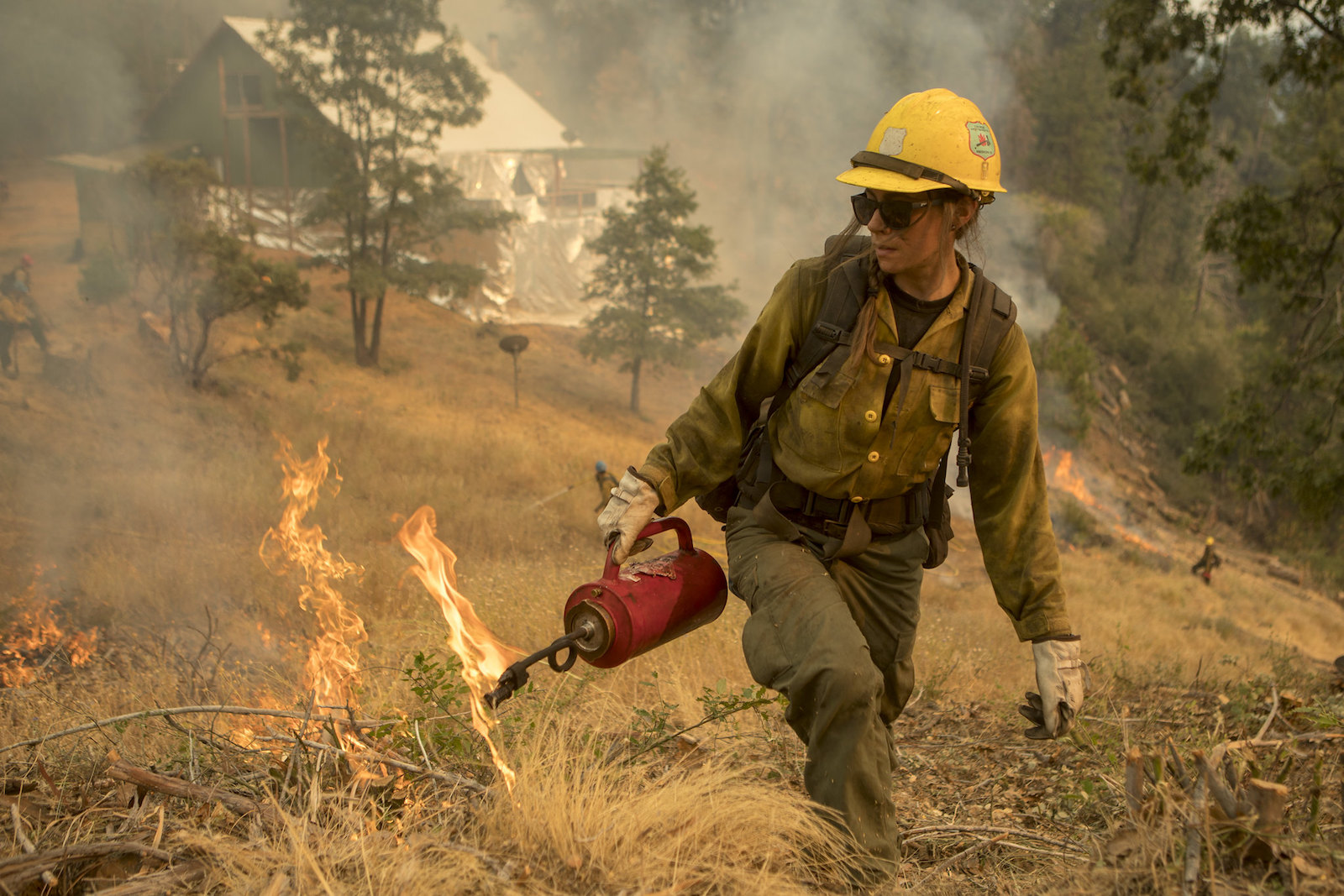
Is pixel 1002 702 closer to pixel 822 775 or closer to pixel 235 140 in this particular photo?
pixel 822 775

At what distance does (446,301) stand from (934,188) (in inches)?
937

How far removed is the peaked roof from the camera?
26.5 m

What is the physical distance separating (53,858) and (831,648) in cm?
185

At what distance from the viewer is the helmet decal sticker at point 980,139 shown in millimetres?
2607

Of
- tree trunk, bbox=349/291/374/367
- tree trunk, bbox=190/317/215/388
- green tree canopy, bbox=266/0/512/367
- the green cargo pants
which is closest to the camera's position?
the green cargo pants

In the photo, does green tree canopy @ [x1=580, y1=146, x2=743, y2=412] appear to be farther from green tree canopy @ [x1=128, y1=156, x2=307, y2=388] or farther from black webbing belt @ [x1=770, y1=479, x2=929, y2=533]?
black webbing belt @ [x1=770, y1=479, x2=929, y2=533]

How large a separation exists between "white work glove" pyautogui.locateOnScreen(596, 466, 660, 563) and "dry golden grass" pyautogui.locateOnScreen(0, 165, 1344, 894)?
1.94 ft

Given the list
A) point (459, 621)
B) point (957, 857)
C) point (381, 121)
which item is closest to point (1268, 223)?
point (957, 857)

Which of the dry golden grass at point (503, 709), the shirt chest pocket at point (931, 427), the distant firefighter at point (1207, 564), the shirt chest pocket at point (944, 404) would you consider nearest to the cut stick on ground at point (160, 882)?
the dry golden grass at point (503, 709)

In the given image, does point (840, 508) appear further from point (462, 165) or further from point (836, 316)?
point (462, 165)

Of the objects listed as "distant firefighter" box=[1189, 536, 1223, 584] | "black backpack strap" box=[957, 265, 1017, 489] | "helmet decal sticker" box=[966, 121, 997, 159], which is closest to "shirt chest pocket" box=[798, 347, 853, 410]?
"black backpack strap" box=[957, 265, 1017, 489]

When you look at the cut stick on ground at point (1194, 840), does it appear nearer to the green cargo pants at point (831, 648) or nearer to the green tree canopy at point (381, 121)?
the green cargo pants at point (831, 648)

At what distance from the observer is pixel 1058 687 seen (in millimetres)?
2570

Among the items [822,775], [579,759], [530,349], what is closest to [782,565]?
[822,775]
